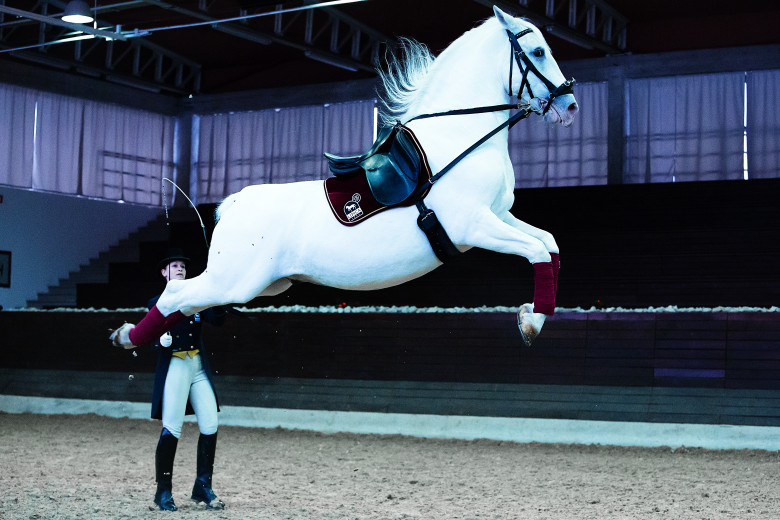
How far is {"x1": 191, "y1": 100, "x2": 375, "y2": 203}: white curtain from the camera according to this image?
1866cm

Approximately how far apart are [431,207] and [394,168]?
22 cm

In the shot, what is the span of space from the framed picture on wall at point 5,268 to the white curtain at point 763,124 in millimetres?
13185

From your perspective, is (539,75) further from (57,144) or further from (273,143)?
(273,143)

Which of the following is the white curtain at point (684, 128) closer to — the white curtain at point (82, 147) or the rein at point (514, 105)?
the white curtain at point (82, 147)

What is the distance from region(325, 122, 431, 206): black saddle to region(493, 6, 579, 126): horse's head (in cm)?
54

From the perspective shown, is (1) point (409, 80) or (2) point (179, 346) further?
(2) point (179, 346)

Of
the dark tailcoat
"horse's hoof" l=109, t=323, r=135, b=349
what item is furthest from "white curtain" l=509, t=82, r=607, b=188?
"horse's hoof" l=109, t=323, r=135, b=349

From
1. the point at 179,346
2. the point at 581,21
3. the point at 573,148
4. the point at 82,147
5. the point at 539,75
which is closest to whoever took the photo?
the point at 539,75

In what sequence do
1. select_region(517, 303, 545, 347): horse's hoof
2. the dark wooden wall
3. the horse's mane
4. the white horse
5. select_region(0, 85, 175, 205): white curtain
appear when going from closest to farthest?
select_region(517, 303, 545, 347): horse's hoof
the white horse
the horse's mane
the dark wooden wall
select_region(0, 85, 175, 205): white curtain

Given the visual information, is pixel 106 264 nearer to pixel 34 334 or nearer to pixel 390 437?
pixel 34 334

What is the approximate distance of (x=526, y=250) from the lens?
3744 millimetres

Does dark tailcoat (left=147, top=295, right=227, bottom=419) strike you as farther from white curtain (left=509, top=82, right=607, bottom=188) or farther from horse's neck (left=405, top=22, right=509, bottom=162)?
white curtain (left=509, top=82, right=607, bottom=188)

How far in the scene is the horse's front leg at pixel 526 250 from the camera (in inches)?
148

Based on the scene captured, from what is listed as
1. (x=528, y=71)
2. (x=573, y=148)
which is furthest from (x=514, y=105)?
(x=573, y=148)
